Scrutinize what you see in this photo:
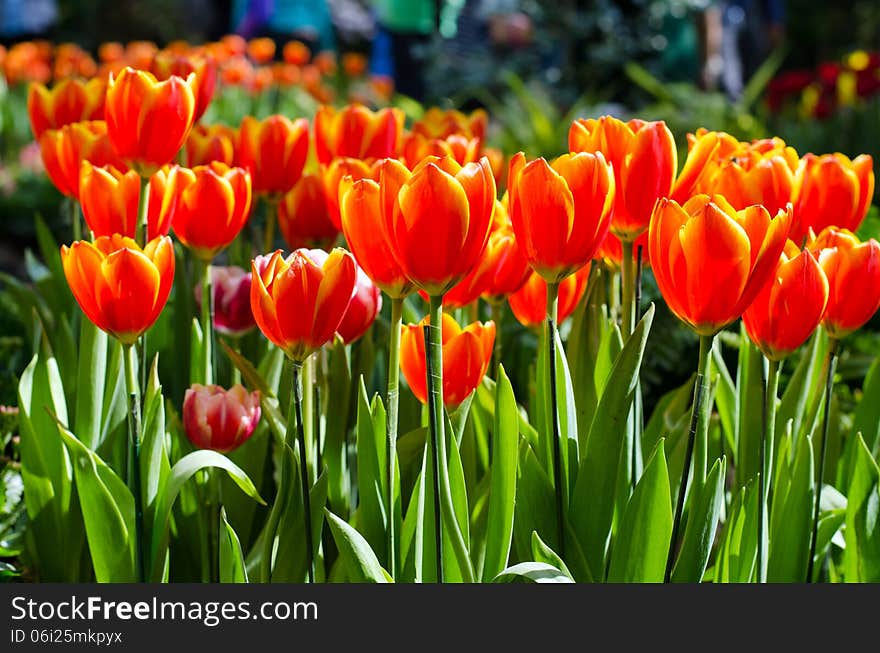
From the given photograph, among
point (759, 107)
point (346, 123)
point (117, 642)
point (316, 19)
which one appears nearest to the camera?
point (117, 642)

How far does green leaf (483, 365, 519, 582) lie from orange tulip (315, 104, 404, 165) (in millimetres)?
721

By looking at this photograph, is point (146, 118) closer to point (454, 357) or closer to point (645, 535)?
point (454, 357)

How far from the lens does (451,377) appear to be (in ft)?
3.82

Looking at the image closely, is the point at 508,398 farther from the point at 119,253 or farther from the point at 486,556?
the point at 119,253

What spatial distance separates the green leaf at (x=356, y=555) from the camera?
41.8 inches

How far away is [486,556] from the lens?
1.17 metres

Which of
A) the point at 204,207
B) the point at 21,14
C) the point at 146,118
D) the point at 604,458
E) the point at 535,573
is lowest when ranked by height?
the point at 535,573

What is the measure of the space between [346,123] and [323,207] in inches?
8.0

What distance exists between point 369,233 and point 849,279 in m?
0.50

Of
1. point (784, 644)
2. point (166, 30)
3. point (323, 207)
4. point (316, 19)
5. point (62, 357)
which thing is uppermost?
point (166, 30)

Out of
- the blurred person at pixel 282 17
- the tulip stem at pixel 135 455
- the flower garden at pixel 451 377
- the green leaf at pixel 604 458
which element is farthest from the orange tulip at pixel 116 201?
the blurred person at pixel 282 17

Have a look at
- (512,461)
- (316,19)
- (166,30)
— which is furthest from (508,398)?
(166,30)

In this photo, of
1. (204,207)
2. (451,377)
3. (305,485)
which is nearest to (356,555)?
(305,485)

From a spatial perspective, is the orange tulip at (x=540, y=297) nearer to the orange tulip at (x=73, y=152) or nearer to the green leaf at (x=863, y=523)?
the green leaf at (x=863, y=523)
